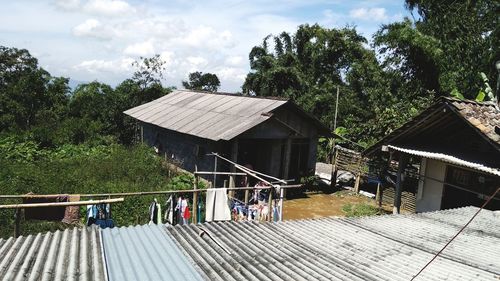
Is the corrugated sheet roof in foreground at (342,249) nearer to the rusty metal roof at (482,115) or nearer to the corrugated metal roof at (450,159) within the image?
the corrugated metal roof at (450,159)

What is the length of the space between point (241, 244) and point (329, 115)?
82.8 ft

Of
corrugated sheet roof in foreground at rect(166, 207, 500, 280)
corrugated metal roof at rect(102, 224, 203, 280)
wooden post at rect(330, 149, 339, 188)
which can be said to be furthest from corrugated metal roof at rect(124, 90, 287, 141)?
corrugated metal roof at rect(102, 224, 203, 280)

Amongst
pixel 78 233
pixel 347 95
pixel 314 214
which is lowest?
pixel 314 214

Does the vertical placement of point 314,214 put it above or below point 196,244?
below

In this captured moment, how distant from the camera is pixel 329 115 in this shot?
98.1 feet

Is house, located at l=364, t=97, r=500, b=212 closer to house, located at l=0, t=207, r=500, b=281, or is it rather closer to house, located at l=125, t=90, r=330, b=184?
house, located at l=0, t=207, r=500, b=281

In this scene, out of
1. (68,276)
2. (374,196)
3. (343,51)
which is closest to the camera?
(68,276)

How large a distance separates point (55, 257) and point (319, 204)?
46.5ft

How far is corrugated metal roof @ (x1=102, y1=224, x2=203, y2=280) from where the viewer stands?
435 centimetres

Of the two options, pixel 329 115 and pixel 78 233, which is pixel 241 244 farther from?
pixel 329 115

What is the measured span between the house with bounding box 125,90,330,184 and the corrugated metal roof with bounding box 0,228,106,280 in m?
9.46

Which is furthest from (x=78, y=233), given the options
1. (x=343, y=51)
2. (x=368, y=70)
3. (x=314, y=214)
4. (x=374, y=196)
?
(x=343, y=51)

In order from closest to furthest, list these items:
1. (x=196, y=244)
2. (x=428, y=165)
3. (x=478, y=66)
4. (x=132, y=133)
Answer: (x=196, y=244), (x=428, y=165), (x=478, y=66), (x=132, y=133)

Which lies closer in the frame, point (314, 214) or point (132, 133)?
point (314, 214)
